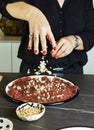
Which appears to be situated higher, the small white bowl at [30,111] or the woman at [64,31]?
the woman at [64,31]

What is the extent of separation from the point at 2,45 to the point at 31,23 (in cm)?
124

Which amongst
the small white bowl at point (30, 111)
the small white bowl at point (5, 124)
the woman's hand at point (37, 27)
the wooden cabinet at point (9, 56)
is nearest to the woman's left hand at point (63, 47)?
the woman's hand at point (37, 27)

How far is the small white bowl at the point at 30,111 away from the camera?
999 millimetres

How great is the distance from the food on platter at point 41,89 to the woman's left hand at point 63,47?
0.36ft

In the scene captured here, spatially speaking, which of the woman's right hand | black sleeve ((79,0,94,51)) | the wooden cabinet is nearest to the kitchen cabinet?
the wooden cabinet

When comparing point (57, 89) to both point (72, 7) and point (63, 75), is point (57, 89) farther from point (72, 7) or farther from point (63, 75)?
point (72, 7)

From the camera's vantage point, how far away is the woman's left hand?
4.47ft

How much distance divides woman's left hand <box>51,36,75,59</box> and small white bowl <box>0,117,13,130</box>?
0.46m

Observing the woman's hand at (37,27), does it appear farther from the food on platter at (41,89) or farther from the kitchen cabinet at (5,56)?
the kitchen cabinet at (5,56)

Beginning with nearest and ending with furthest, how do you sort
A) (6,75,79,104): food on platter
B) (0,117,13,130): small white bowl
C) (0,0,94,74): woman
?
(0,117,13,130): small white bowl < (6,75,79,104): food on platter < (0,0,94,74): woman

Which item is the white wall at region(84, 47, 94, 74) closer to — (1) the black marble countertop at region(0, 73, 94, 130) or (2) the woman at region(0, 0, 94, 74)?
(2) the woman at region(0, 0, 94, 74)

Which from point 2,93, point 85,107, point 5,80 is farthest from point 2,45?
point 85,107

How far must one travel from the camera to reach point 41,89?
1223mm

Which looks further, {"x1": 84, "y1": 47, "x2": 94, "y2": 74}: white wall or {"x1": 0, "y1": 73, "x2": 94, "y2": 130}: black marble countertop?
{"x1": 84, "y1": 47, "x2": 94, "y2": 74}: white wall
